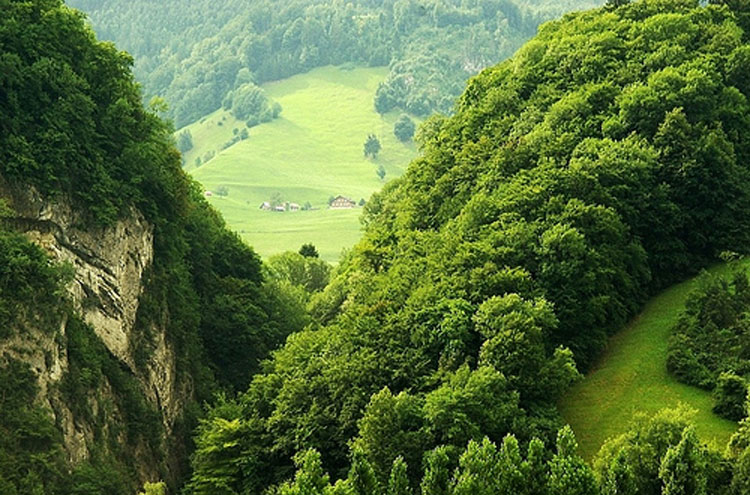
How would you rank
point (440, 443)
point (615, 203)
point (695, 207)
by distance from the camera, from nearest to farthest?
point (440, 443) < point (615, 203) < point (695, 207)

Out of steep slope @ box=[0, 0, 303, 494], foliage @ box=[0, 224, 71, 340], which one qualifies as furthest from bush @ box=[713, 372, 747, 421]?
foliage @ box=[0, 224, 71, 340]

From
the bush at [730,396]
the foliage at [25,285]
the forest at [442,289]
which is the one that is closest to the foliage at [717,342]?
the bush at [730,396]

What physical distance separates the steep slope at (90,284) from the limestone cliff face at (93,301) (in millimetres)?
113

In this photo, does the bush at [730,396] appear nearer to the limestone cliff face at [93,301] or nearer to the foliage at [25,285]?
the limestone cliff face at [93,301]

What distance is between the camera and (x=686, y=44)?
93938 mm

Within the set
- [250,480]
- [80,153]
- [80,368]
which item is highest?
[80,153]

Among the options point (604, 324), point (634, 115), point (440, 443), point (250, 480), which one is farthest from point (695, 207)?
point (250, 480)

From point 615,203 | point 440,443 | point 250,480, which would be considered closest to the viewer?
point 440,443

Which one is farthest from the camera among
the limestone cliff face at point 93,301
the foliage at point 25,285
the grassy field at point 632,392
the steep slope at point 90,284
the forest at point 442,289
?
A: the limestone cliff face at point 93,301

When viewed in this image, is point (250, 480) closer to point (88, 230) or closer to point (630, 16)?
point (88, 230)

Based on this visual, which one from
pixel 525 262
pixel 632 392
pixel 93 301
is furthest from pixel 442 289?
pixel 93 301

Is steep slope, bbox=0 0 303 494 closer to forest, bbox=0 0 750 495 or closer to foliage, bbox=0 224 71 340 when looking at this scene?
foliage, bbox=0 224 71 340

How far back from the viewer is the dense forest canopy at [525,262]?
5594cm

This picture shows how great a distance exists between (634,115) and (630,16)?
83.5 feet
